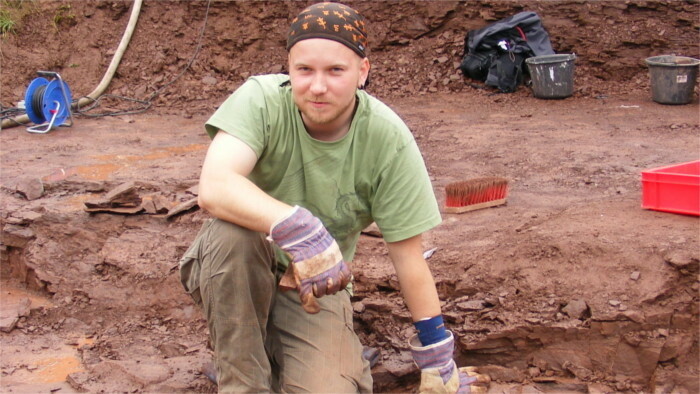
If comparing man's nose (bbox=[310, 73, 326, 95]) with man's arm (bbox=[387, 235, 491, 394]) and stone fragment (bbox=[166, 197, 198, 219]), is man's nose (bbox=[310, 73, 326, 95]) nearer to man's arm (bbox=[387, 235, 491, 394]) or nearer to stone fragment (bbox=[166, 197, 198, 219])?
man's arm (bbox=[387, 235, 491, 394])

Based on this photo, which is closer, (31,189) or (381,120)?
(381,120)

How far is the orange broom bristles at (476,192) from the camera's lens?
486 cm

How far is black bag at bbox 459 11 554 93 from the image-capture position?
843 centimetres

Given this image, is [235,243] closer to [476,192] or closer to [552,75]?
[476,192]

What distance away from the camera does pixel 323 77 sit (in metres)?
2.64

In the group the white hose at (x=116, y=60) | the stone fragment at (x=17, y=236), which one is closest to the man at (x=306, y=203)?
the stone fragment at (x=17, y=236)

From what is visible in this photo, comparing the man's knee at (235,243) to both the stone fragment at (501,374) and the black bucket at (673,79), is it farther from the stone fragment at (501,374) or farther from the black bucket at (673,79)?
the black bucket at (673,79)

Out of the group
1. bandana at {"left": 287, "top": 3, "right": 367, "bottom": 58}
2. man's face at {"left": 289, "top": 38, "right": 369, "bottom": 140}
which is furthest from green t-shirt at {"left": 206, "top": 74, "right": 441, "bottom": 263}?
bandana at {"left": 287, "top": 3, "right": 367, "bottom": 58}

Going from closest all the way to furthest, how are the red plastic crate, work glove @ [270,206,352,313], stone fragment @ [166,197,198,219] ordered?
1. work glove @ [270,206,352,313]
2. the red plastic crate
3. stone fragment @ [166,197,198,219]

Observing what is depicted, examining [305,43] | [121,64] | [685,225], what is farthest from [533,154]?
[121,64]

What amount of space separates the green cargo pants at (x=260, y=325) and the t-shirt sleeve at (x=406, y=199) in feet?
1.44

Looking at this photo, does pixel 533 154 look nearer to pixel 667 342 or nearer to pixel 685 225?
pixel 685 225

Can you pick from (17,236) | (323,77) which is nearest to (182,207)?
(17,236)

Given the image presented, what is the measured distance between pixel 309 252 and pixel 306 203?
52 cm
